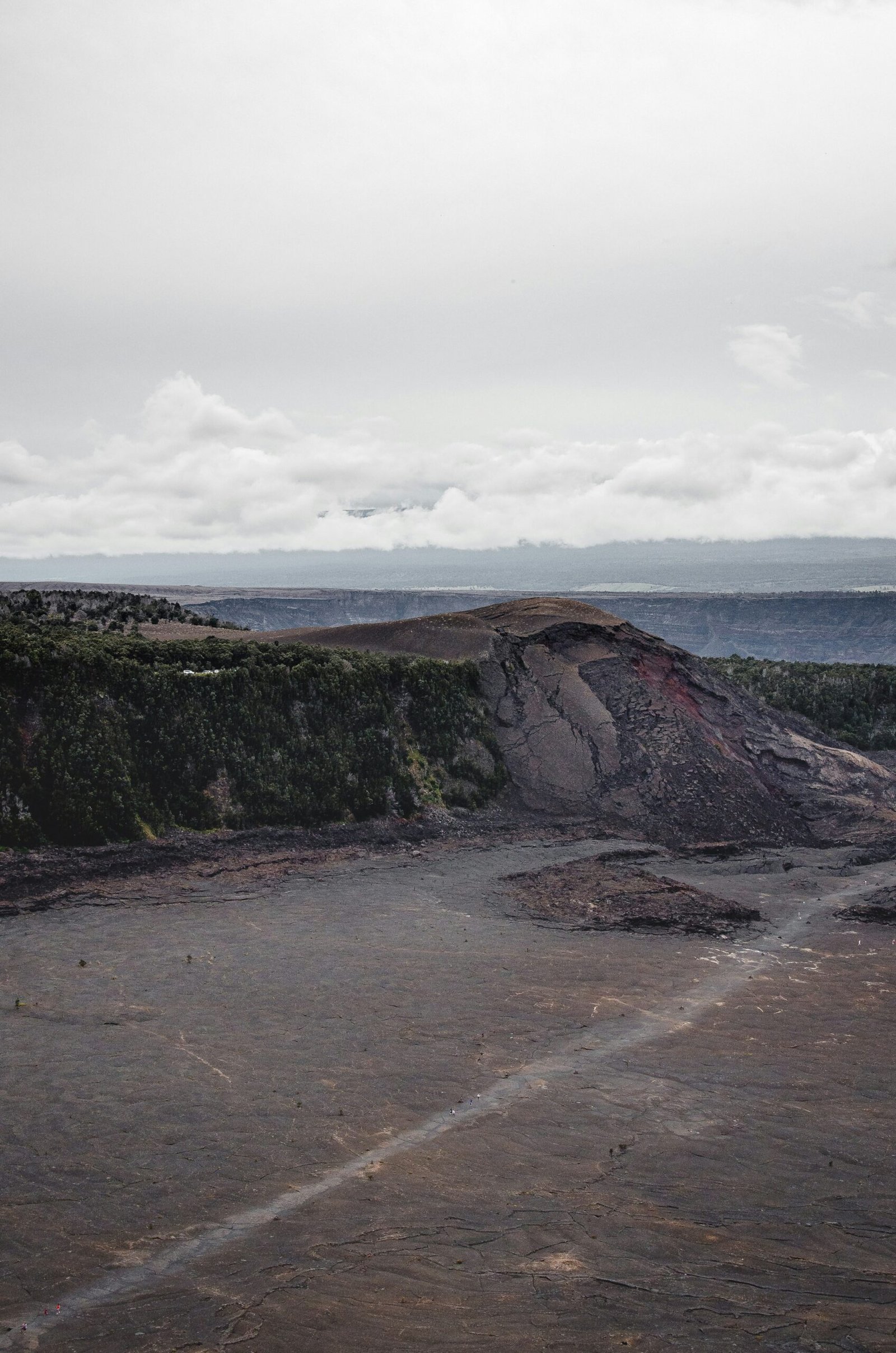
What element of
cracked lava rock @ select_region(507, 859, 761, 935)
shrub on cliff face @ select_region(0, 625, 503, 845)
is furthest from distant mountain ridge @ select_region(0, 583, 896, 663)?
cracked lava rock @ select_region(507, 859, 761, 935)

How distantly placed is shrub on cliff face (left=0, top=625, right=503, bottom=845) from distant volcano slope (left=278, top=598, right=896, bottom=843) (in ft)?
6.80

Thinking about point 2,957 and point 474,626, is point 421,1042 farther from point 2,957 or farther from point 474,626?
point 474,626

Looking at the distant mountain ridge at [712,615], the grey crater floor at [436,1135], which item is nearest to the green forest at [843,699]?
the grey crater floor at [436,1135]

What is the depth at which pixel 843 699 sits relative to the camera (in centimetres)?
5728

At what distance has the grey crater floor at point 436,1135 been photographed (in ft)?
33.8

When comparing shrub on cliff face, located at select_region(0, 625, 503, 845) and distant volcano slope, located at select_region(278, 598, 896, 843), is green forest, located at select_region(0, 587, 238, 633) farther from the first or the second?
distant volcano slope, located at select_region(278, 598, 896, 843)

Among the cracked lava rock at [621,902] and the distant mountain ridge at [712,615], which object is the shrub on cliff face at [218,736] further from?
the distant mountain ridge at [712,615]

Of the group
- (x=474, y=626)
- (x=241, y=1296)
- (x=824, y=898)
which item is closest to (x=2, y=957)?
(x=241, y=1296)

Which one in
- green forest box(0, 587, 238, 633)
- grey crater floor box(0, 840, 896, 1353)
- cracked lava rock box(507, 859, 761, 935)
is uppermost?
green forest box(0, 587, 238, 633)

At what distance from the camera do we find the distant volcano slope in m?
37.2

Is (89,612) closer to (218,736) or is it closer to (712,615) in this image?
(218,736)

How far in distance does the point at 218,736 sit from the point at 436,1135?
2090cm

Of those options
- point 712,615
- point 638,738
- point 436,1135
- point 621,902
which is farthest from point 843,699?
point 712,615

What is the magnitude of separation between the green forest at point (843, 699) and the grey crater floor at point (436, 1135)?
31.9m
